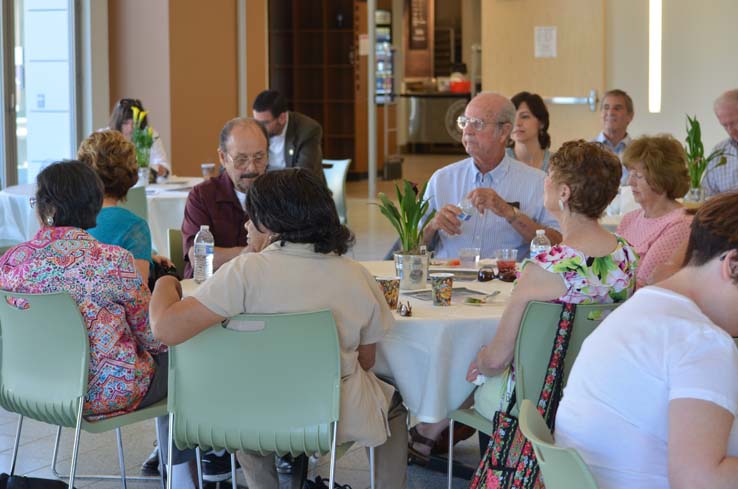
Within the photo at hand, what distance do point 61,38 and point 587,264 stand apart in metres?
7.74

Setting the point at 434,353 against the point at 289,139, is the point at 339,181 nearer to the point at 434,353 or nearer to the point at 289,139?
the point at 289,139

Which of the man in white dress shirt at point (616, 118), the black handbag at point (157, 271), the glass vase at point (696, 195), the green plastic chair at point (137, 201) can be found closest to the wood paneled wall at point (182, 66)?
the green plastic chair at point (137, 201)

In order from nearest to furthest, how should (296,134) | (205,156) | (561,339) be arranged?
(561,339) → (296,134) → (205,156)

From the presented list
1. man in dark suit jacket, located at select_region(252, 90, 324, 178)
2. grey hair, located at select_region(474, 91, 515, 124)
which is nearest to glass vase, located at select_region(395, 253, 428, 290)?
grey hair, located at select_region(474, 91, 515, 124)

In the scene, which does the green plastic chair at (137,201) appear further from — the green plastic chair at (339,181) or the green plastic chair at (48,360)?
the green plastic chair at (48,360)

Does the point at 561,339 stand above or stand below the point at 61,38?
below

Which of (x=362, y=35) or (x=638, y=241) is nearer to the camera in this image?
(x=638, y=241)

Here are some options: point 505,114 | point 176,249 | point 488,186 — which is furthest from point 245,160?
point 505,114

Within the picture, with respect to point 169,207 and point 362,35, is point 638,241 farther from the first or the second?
point 362,35

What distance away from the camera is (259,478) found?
3.19 m

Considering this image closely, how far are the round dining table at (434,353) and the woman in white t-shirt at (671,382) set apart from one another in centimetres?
114

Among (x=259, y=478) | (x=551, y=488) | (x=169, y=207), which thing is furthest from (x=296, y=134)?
(x=551, y=488)

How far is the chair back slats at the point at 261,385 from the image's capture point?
110 inches

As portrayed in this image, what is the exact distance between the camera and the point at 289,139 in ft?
25.1
